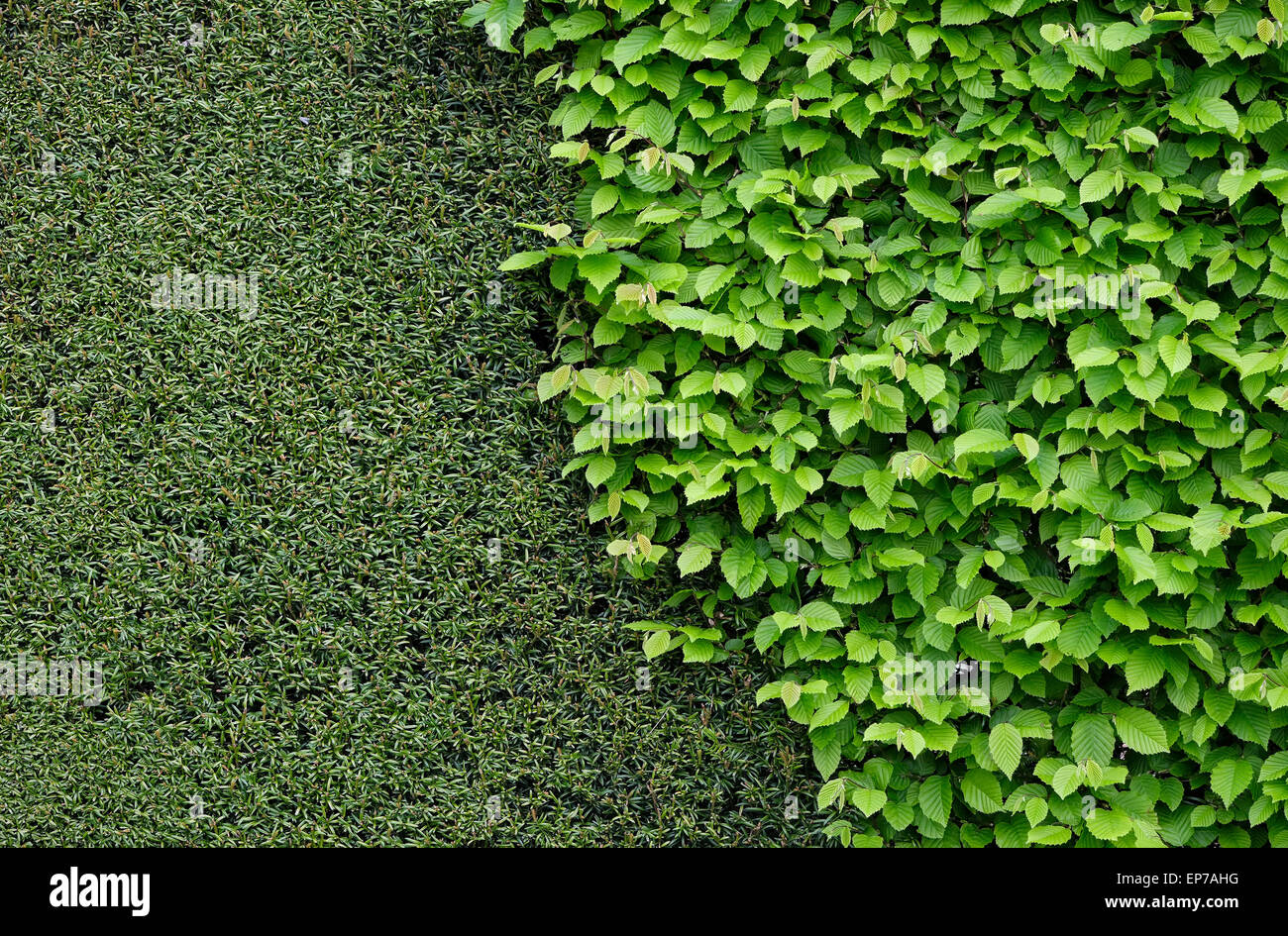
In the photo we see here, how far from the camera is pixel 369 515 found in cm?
253

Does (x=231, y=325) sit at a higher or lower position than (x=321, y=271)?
lower

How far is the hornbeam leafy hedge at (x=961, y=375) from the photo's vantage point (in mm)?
2236

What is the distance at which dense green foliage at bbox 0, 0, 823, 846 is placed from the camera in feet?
8.24

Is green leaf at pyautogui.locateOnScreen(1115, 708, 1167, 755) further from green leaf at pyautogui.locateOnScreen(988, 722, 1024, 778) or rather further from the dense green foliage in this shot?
the dense green foliage

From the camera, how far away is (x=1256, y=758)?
234cm

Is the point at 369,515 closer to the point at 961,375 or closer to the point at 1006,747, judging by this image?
the point at 961,375

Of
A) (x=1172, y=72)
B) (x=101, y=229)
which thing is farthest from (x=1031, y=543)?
(x=101, y=229)

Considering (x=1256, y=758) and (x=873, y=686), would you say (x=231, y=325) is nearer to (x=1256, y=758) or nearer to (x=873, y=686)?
(x=873, y=686)

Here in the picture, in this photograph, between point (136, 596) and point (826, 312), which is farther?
point (136, 596)

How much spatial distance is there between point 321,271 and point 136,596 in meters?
1.16

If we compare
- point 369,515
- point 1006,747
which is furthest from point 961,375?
point 369,515

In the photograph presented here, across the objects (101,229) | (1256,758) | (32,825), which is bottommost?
(32,825)

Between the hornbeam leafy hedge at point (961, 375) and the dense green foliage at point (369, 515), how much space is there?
8.0 inches

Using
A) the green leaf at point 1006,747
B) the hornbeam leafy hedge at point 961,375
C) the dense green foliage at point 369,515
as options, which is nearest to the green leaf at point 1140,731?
the hornbeam leafy hedge at point 961,375
